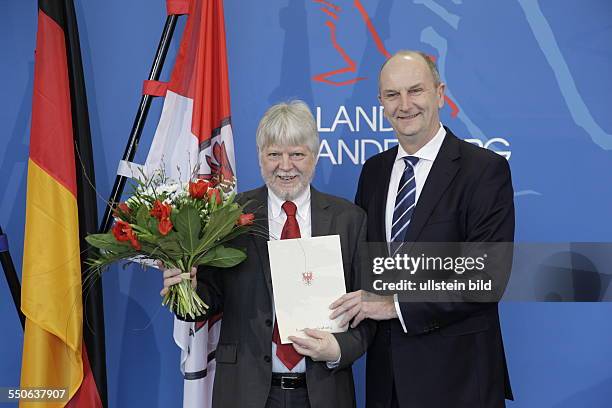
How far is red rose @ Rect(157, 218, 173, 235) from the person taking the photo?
1870 mm

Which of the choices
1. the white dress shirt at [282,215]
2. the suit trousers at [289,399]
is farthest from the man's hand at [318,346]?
the white dress shirt at [282,215]

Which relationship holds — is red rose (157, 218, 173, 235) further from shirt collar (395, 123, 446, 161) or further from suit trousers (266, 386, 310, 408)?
shirt collar (395, 123, 446, 161)

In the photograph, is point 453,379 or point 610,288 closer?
point 453,379

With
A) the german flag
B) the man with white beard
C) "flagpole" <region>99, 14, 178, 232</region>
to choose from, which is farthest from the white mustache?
the german flag

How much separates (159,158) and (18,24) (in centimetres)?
119

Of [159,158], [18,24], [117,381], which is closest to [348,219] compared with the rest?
[159,158]

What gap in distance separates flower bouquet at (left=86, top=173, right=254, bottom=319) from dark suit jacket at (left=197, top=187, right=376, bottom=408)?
0.44ft

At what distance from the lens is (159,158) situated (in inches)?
117

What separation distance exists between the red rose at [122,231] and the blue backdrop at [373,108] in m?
1.40

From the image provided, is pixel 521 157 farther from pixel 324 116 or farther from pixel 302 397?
pixel 302 397

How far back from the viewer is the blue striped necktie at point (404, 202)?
2262 mm

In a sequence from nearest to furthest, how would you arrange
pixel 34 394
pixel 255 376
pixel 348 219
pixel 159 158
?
1. pixel 255 376
2. pixel 348 219
3. pixel 34 394
4. pixel 159 158

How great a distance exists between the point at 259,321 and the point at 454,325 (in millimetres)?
666

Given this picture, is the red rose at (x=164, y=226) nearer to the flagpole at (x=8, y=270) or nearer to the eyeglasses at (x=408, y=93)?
the eyeglasses at (x=408, y=93)
